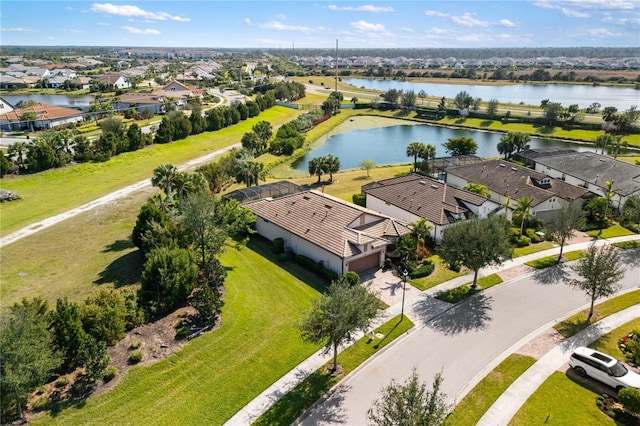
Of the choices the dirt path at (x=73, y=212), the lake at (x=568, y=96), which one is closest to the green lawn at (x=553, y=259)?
the dirt path at (x=73, y=212)

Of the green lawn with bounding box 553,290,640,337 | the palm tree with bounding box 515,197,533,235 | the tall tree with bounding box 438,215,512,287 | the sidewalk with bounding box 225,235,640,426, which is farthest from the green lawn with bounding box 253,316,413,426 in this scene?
the palm tree with bounding box 515,197,533,235

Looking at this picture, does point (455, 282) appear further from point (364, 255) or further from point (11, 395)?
point (11, 395)

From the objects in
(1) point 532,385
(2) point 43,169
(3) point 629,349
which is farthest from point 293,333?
(2) point 43,169

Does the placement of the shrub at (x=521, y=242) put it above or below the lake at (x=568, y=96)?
below

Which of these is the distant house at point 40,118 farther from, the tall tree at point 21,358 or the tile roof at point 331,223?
the tall tree at point 21,358

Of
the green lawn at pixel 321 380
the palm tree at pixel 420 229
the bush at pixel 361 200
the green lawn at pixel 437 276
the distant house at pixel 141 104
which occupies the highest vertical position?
the distant house at pixel 141 104

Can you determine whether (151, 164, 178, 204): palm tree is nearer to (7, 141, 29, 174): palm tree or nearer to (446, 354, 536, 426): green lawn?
(446, 354, 536, 426): green lawn

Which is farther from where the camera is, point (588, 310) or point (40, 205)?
point (40, 205)
